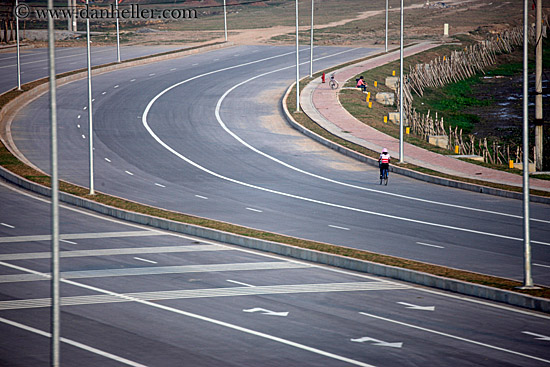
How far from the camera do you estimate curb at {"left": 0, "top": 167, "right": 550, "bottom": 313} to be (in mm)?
20750

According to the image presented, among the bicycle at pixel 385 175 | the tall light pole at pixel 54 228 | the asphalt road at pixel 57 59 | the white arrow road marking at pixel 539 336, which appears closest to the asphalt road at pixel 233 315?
the white arrow road marking at pixel 539 336

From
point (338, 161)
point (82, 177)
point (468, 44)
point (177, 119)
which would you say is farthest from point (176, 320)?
point (468, 44)

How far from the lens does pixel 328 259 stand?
2480 centimetres

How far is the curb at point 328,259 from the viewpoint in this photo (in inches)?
817

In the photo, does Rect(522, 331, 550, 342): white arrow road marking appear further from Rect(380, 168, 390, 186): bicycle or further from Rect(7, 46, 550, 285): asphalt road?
Rect(380, 168, 390, 186): bicycle

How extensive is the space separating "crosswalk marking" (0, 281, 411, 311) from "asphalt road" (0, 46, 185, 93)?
42417mm

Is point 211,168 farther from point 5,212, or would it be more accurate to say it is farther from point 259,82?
point 259,82

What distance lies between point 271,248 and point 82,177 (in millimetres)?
15462

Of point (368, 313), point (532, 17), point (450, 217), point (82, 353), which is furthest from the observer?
point (532, 17)

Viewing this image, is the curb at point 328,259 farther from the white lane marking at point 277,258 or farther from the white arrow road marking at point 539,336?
the white arrow road marking at point 539,336

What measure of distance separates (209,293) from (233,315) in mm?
2172

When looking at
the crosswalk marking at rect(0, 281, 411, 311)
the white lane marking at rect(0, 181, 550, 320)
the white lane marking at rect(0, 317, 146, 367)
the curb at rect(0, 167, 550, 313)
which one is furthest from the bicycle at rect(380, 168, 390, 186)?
the white lane marking at rect(0, 317, 146, 367)

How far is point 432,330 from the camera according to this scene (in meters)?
18.2

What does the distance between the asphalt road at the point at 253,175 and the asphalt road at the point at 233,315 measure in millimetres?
4050
